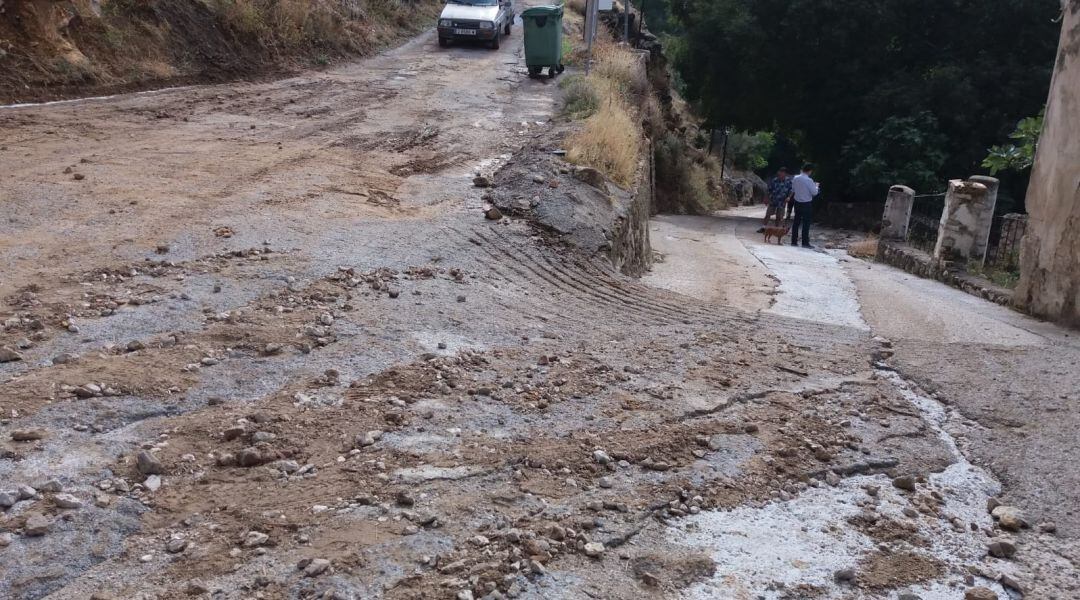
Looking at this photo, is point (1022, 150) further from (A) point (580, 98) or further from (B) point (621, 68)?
(B) point (621, 68)

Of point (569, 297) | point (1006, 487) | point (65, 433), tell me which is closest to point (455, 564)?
point (65, 433)

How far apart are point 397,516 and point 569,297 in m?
4.29

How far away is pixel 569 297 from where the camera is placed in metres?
8.25

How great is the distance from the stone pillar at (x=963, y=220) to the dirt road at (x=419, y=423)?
4727 millimetres

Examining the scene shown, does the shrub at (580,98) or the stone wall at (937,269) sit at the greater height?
the shrub at (580,98)

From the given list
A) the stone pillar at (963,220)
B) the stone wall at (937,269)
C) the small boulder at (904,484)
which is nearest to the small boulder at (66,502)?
the small boulder at (904,484)

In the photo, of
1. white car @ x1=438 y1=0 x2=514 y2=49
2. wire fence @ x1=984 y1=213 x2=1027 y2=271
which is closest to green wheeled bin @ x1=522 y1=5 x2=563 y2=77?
white car @ x1=438 y1=0 x2=514 y2=49

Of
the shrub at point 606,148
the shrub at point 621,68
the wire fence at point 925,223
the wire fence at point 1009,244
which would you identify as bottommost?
the wire fence at point 925,223

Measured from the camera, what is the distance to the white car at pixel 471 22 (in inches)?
946

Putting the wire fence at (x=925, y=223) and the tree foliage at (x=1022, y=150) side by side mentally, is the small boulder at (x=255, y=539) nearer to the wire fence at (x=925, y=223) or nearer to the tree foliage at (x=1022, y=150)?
the tree foliage at (x=1022, y=150)

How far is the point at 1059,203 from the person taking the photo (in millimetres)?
9484

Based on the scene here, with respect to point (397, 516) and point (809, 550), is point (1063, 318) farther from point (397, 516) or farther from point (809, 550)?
point (397, 516)

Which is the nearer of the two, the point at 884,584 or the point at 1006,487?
the point at 884,584

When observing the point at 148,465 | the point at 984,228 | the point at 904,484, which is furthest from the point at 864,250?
the point at 148,465
